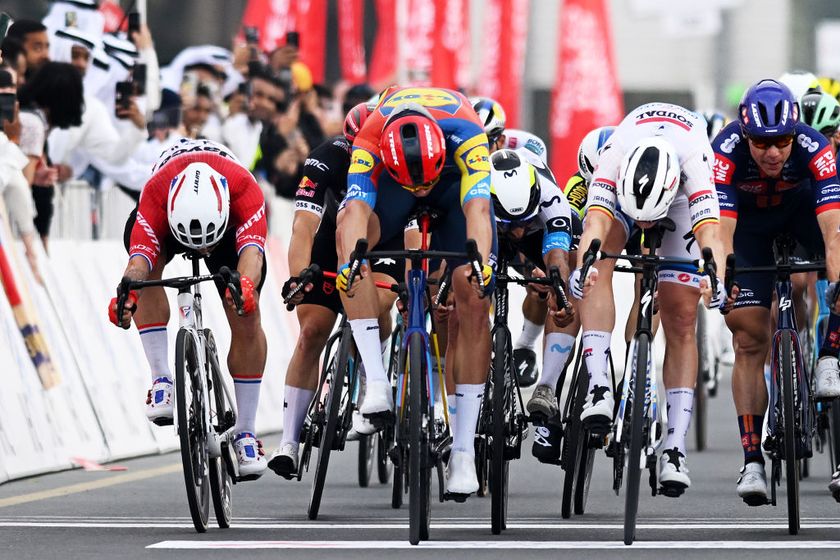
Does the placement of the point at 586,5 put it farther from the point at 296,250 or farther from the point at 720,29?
the point at 296,250

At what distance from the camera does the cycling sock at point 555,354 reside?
1159cm

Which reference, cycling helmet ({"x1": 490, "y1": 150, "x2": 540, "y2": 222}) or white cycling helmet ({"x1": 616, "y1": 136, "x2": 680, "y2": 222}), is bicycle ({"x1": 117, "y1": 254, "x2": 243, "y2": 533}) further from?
white cycling helmet ({"x1": 616, "y1": 136, "x2": 680, "y2": 222})

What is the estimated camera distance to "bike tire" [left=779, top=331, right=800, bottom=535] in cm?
955

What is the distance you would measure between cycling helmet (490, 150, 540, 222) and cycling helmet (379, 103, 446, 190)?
1.56 metres

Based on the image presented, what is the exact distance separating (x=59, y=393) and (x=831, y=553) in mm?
Result: 6010

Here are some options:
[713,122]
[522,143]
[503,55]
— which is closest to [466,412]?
[522,143]

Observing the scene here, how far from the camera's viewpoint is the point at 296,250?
11.5m

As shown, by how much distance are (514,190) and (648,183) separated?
150 centimetres

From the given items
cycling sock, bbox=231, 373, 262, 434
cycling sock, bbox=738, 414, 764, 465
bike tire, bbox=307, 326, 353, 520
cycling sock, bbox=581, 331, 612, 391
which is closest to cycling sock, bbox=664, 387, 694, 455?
cycling sock, bbox=581, 331, 612, 391

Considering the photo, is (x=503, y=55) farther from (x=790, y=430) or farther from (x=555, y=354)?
(x=790, y=430)

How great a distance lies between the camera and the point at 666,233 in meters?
10.5

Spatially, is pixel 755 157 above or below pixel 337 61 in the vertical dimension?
below

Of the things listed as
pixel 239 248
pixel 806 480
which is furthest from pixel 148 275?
pixel 806 480

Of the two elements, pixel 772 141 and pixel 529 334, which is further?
pixel 529 334
